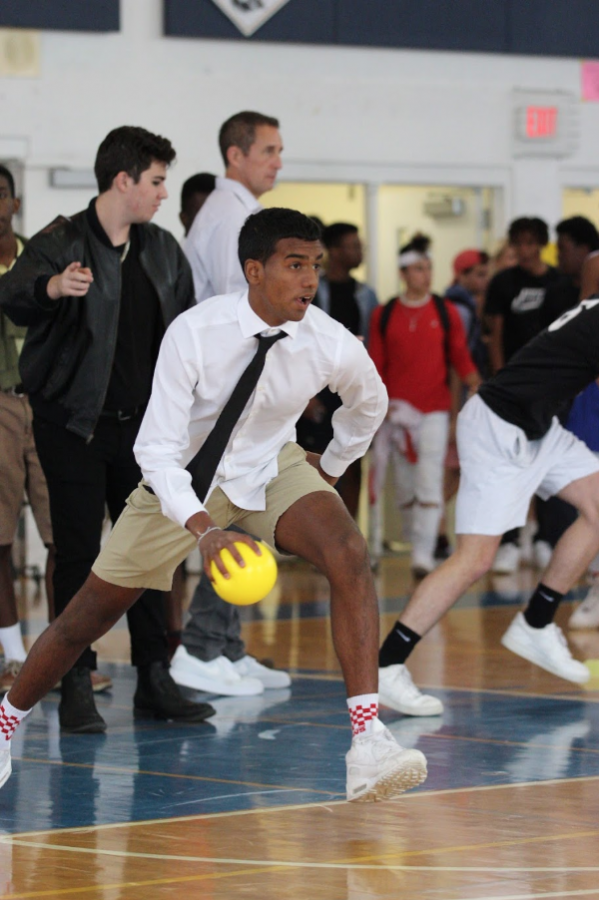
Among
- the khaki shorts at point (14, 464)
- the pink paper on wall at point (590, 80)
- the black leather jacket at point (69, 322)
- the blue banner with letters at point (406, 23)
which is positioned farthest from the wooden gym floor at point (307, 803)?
the pink paper on wall at point (590, 80)

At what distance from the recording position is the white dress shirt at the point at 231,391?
4.64 meters

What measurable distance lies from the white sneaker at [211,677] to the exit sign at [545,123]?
21.6ft

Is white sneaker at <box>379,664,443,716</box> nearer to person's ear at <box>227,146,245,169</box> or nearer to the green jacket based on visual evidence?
the green jacket

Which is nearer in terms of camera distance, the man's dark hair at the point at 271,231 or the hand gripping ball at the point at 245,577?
the hand gripping ball at the point at 245,577

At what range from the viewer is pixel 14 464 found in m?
6.95

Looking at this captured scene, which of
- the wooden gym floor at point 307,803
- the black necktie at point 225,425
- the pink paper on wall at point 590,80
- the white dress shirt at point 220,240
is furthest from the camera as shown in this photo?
the pink paper on wall at point 590,80

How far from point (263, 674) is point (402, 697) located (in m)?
0.96

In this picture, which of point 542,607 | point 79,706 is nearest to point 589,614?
point 542,607

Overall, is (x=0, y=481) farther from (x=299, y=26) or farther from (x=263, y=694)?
(x=299, y=26)

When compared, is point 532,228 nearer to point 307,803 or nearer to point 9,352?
point 9,352

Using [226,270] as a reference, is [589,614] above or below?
below

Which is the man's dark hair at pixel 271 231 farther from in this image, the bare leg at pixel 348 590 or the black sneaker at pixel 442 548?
the black sneaker at pixel 442 548

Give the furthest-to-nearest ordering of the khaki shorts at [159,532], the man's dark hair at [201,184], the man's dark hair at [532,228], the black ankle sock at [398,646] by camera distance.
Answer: the man's dark hair at [532,228], the man's dark hair at [201,184], the black ankle sock at [398,646], the khaki shorts at [159,532]

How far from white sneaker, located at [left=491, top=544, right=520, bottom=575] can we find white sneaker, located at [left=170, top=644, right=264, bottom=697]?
415cm
